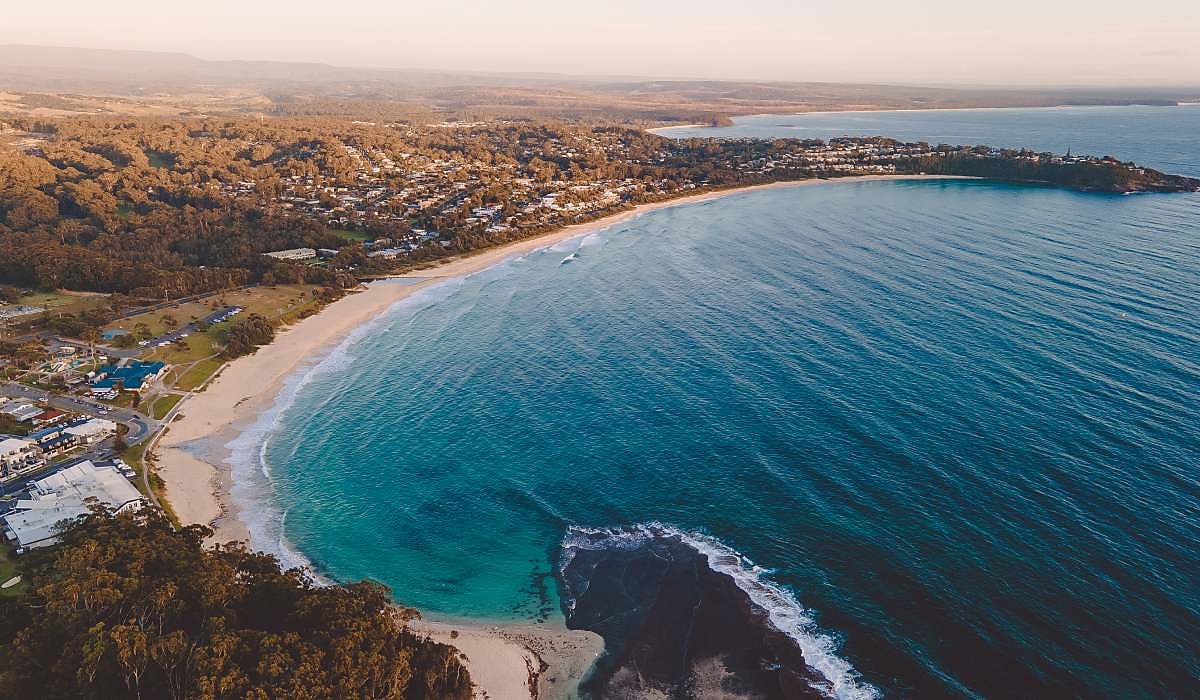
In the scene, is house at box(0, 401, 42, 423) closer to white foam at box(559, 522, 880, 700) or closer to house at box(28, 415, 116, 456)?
house at box(28, 415, 116, 456)

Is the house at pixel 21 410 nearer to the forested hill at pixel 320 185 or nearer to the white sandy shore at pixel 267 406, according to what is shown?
the white sandy shore at pixel 267 406

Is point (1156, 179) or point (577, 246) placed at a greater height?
point (1156, 179)

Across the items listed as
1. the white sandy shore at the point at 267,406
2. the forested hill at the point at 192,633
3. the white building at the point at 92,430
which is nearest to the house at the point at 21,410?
the white building at the point at 92,430

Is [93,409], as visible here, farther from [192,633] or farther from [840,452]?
[840,452]

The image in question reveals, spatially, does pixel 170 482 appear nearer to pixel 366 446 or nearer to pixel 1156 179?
pixel 366 446

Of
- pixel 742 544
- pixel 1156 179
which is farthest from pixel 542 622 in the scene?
pixel 1156 179

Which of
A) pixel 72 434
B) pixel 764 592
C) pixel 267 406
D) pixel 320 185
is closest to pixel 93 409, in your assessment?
pixel 72 434

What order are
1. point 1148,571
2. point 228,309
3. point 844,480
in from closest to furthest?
point 1148,571, point 844,480, point 228,309
